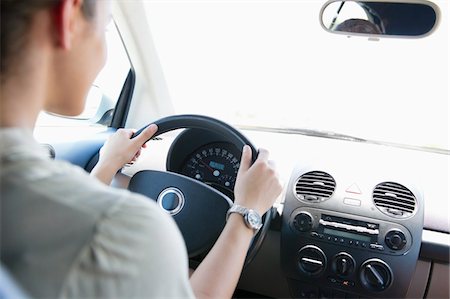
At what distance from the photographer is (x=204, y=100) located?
116 inches

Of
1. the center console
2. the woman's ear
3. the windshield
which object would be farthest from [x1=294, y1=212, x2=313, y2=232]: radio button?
the woman's ear

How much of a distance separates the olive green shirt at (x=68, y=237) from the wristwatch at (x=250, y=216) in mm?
566

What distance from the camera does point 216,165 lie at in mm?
1747

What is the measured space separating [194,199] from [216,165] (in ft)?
0.80

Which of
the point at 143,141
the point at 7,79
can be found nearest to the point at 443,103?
the point at 143,141

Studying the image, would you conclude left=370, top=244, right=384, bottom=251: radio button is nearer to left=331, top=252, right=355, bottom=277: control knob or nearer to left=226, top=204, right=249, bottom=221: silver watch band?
left=331, top=252, right=355, bottom=277: control knob

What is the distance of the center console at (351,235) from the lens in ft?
5.43

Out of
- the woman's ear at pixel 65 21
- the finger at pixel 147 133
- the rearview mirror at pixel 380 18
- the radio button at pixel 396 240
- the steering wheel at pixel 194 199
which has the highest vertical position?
the woman's ear at pixel 65 21

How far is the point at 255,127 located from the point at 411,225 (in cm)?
114

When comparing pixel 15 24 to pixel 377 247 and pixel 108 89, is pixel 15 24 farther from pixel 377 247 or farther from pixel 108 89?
pixel 108 89

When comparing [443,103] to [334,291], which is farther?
[443,103]

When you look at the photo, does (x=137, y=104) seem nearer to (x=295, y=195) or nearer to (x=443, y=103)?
(x=295, y=195)

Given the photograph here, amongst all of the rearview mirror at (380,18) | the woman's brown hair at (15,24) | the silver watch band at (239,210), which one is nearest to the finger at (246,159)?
the silver watch band at (239,210)

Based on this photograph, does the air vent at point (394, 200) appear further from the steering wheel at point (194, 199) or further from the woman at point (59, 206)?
the woman at point (59, 206)
